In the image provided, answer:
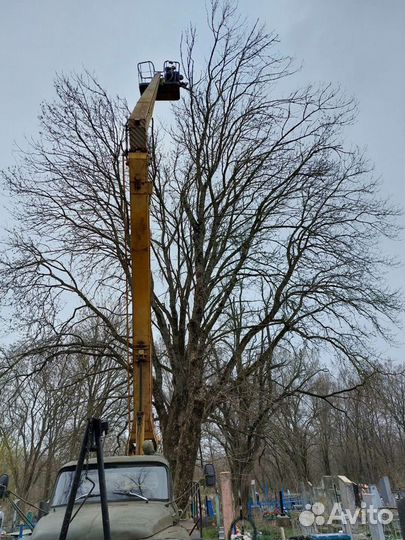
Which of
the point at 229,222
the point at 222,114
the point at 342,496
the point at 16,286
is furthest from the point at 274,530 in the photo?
the point at 222,114

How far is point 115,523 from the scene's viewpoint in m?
4.62

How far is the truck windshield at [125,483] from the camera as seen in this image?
19.1 ft

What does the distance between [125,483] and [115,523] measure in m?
1.46

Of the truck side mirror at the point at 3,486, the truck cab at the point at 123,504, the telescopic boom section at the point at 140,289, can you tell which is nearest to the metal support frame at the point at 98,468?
the truck cab at the point at 123,504

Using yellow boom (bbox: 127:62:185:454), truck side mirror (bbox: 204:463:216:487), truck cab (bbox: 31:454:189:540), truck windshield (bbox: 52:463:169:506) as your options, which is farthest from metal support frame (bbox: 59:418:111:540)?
yellow boom (bbox: 127:62:185:454)

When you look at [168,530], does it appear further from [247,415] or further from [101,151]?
[101,151]

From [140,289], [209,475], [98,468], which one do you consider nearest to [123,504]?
[98,468]

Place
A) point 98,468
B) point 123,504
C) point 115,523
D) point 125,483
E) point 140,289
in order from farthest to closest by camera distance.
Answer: point 140,289
point 125,483
point 123,504
point 115,523
point 98,468

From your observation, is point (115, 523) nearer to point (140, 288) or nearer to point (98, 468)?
point (98, 468)

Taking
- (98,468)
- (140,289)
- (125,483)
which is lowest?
(125,483)

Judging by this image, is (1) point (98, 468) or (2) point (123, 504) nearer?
(1) point (98, 468)

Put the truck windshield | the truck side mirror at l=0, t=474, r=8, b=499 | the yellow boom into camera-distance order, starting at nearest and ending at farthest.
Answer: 1. the truck side mirror at l=0, t=474, r=8, b=499
2. the truck windshield
3. the yellow boom

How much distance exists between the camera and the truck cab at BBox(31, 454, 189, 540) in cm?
459

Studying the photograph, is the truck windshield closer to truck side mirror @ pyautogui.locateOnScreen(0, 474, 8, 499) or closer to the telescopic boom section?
truck side mirror @ pyautogui.locateOnScreen(0, 474, 8, 499)
